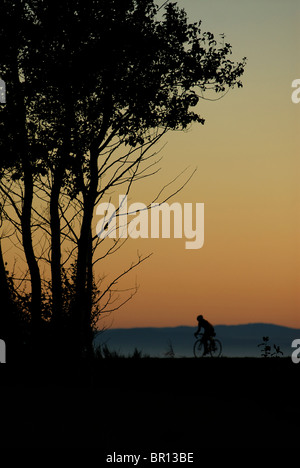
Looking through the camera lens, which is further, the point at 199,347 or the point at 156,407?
the point at 199,347

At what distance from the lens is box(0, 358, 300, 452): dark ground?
37.5 ft

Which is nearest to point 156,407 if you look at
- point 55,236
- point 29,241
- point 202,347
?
point 29,241

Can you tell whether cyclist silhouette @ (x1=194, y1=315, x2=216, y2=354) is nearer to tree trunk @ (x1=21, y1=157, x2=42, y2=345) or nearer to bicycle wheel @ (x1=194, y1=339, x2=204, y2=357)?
bicycle wheel @ (x1=194, y1=339, x2=204, y2=357)

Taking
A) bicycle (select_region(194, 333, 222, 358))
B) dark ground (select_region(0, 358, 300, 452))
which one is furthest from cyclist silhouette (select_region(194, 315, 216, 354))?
dark ground (select_region(0, 358, 300, 452))

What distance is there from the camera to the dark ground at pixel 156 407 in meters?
11.4

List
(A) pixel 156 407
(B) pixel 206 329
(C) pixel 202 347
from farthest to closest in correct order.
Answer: (C) pixel 202 347 → (B) pixel 206 329 → (A) pixel 156 407

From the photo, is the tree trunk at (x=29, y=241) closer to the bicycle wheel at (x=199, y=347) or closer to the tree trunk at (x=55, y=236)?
the tree trunk at (x=55, y=236)

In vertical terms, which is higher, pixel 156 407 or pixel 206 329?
pixel 206 329

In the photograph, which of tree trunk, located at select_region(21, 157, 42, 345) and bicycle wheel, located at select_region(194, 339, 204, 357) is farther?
bicycle wheel, located at select_region(194, 339, 204, 357)

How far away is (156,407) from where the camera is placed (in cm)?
1461

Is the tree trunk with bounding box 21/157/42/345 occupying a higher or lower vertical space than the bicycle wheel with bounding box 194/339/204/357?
higher

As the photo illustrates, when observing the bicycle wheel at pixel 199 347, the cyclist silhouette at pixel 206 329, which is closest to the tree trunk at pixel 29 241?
the cyclist silhouette at pixel 206 329

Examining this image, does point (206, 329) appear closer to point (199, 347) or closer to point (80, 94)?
point (199, 347)

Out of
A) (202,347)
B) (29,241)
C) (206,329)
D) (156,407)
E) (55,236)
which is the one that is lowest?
(156,407)
